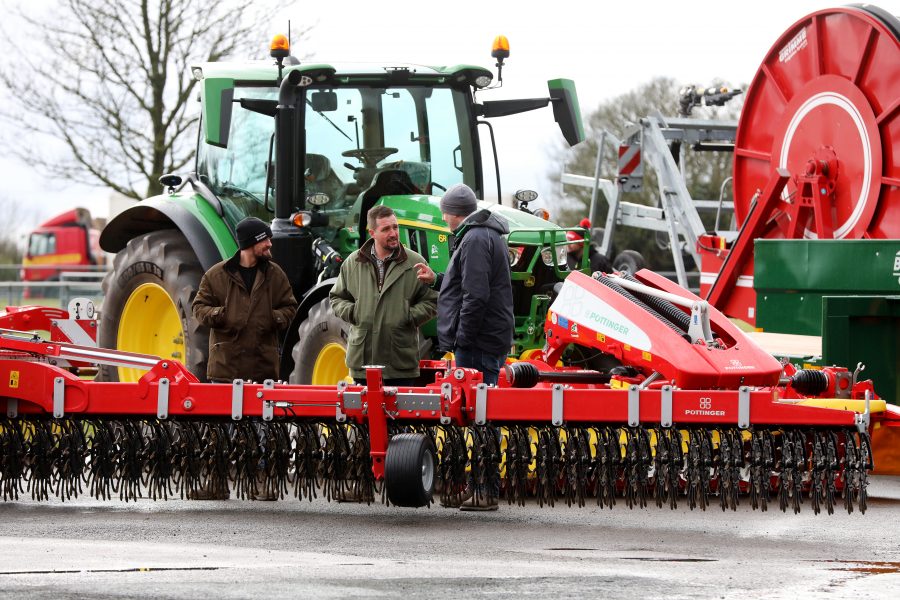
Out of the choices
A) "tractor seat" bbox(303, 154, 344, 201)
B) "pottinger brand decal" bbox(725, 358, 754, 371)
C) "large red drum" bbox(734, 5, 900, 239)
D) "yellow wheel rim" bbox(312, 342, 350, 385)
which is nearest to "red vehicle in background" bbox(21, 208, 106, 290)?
"large red drum" bbox(734, 5, 900, 239)

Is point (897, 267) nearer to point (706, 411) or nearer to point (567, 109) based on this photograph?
point (567, 109)

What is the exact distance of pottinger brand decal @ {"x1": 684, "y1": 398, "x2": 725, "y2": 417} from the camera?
284 inches

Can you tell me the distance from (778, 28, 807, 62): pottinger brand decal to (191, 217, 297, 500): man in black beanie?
625 centimetres

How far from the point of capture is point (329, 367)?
947 centimetres

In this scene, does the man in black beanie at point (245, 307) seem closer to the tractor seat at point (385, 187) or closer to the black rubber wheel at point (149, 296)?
the tractor seat at point (385, 187)

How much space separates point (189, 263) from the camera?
10594 millimetres

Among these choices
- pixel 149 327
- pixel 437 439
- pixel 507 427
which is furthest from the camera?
pixel 149 327

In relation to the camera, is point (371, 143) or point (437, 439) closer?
point (437, 439)

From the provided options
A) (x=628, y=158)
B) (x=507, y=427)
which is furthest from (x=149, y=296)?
(x=628, y=158)

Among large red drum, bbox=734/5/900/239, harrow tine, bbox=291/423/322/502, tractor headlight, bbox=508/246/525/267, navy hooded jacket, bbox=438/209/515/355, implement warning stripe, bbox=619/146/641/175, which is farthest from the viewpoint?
implement warning stripe, bbox=619/146/641/175

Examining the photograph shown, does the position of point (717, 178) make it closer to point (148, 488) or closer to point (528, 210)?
point (528, 210)

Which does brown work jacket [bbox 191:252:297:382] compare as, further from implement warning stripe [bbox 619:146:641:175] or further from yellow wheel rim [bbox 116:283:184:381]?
implement warning stripe [bbox 619:146:641:175]

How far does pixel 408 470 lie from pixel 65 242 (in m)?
44.3

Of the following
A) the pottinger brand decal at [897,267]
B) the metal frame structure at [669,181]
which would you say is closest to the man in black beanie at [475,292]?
the pottinger brand decal at [897,267]
